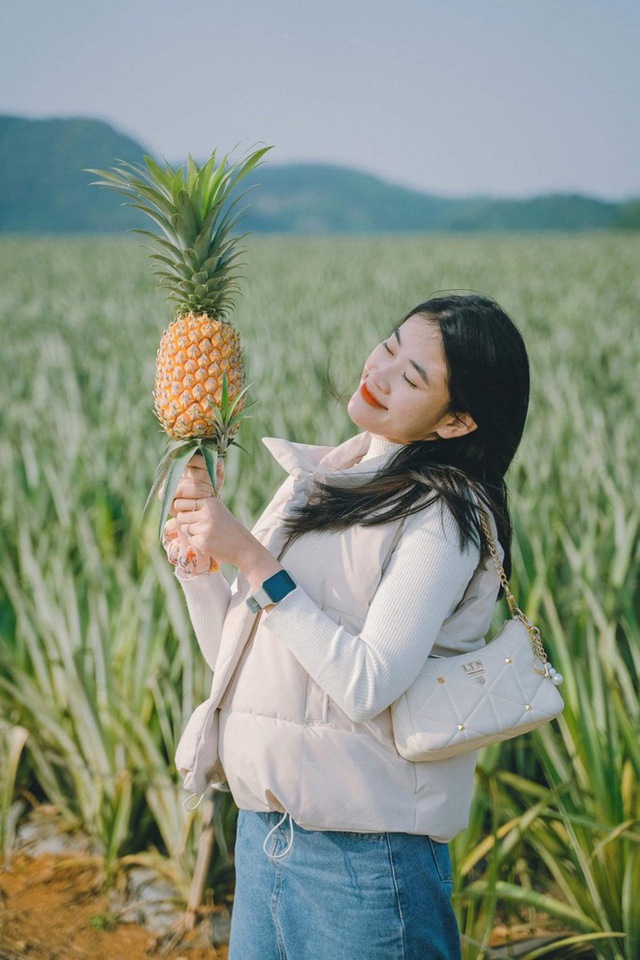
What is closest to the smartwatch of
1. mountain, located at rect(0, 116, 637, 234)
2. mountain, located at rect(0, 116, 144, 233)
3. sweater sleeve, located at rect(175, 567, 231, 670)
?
sweater sleeve, located at rect(175, 567, 231, 670)

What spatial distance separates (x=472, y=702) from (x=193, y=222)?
2.33 feet

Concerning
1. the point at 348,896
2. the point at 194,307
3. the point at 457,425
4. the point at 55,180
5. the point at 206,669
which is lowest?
the point at 206,669

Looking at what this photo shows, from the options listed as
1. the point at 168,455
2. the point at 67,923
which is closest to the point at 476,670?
the point at 168,455

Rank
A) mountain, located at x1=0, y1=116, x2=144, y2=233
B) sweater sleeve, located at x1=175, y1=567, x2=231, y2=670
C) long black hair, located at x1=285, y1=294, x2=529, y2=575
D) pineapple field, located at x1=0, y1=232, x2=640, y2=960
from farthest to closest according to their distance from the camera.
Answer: mountain, located at x1=0, y1=116, x2=144, y2=233 < pineapple field, located at x1=0, y1=232, x2=640, y2=960 < sweater sleeve, located at x1=175, y1=567, x2=231, y2=670 < long black hair, located at x1=285, y1=294, x2=529, y2=575

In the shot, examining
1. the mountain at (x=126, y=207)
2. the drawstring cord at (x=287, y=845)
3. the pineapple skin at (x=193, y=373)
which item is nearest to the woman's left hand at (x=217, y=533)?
the pineapple skin at (x=193, y=373)

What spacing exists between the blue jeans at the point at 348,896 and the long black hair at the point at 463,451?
1.29 feet

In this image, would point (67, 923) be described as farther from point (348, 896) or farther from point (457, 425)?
point (457, 425)

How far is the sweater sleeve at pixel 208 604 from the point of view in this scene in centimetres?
127

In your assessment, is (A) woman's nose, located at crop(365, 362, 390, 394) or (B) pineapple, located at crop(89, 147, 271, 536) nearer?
Result: (B) pineapple, located at crop(89, 147, 271, 536)

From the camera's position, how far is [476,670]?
111 centimetres

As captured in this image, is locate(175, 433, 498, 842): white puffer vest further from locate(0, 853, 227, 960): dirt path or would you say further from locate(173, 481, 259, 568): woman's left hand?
locate(0, 853, 227, 960): dirt path

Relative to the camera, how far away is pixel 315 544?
1173 mm

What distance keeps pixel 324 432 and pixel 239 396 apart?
2.29 meters

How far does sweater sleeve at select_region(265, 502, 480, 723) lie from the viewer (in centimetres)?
104
